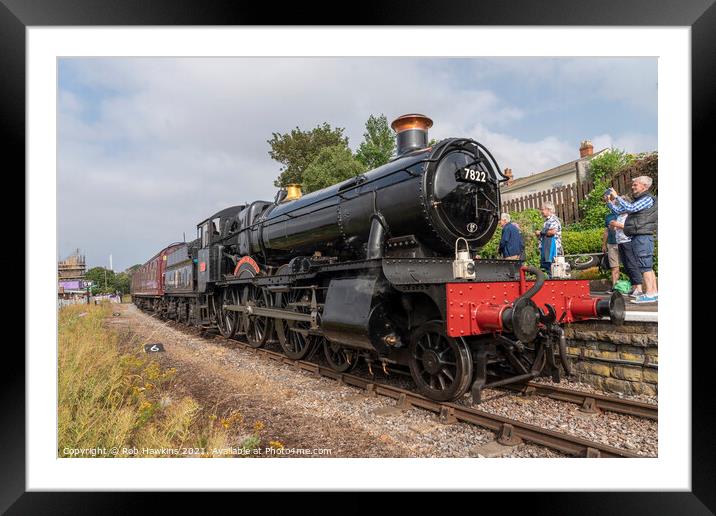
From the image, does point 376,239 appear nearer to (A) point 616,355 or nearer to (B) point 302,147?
(A) point 616,355

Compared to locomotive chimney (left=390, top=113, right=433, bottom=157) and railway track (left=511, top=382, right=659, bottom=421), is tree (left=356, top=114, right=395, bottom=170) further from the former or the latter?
railway track (left=511, top=382, right=659, bottom=421)

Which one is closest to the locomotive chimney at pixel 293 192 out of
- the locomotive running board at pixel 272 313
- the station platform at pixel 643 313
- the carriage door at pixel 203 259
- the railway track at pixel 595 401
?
the locomotive running board at pixel 272 313

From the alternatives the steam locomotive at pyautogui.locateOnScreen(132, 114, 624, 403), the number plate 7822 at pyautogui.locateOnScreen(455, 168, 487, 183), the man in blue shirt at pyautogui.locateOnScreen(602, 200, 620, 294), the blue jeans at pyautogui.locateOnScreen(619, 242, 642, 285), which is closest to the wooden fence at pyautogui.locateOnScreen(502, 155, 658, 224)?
the man in blue shirt at pyautogui.locateOnScreen(602, 200, 620, 294)

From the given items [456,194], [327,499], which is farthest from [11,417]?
[456,194]

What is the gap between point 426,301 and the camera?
4.64 metres

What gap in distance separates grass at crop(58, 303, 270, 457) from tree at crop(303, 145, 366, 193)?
6.55m

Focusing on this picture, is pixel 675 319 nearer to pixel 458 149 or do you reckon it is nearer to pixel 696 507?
pixel 696 507

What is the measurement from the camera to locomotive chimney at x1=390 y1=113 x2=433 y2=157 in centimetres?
553

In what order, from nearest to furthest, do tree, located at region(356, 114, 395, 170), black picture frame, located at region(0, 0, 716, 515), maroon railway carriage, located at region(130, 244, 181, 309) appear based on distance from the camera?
black picture frame, located at region(0, 0, 716, 515)
tree, located at region(356, 114, 395, 170)
maroon railway carriage, located at region(130, 244, 181, 309)

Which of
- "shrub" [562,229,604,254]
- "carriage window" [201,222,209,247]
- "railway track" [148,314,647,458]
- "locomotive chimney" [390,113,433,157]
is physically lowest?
"railway track" [148,314,647,458]

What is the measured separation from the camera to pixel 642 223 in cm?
484
